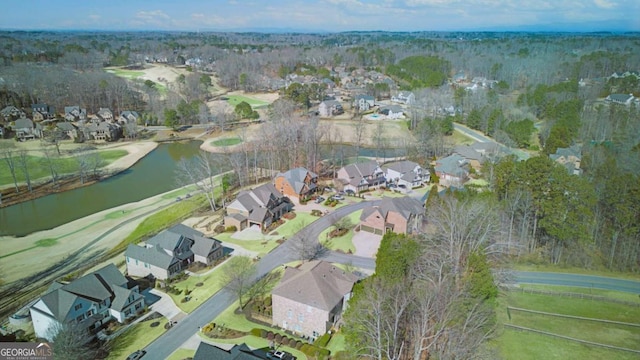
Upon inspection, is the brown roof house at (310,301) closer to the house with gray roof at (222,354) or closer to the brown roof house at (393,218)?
the house with gray roof at (222,354)

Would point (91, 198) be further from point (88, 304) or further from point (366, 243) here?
point (366, 243)

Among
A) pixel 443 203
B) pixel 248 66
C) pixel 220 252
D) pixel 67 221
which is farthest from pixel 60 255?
pixel 248 66

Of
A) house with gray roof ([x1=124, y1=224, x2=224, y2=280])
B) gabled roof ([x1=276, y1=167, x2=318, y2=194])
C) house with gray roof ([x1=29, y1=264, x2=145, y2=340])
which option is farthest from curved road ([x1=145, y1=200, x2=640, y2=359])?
gabled roof ([x1=276, y1=167, x2=318, y2=194])

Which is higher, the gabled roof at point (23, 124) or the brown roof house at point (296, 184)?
the gabled roof at point (23, 124)

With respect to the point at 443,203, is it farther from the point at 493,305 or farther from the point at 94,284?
the point at 94,284

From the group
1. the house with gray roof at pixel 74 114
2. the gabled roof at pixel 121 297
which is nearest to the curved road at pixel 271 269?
the gabled roof at pixel 121 297

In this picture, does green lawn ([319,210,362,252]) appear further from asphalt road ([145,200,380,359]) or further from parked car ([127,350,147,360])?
parked car ([127,350,147,360])
